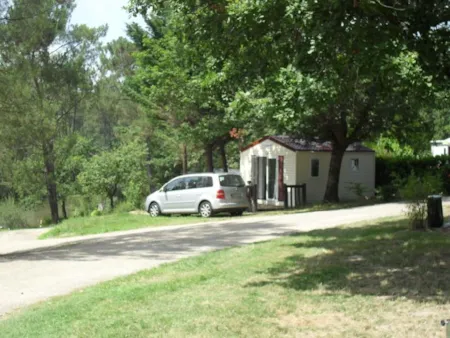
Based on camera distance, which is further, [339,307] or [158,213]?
[158,213]

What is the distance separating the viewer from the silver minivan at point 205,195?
22.0m

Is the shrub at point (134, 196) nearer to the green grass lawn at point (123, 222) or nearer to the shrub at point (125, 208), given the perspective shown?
the shrub at point (125, 208)

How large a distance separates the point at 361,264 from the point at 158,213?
15.9 m

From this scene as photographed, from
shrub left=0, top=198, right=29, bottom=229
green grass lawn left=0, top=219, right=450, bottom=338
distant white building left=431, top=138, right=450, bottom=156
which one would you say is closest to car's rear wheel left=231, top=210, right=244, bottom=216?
green grass lawn left=0, top=219, right=450, bottom=338

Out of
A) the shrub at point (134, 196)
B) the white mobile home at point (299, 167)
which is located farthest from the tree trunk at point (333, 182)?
the shrub at point (134, 196)

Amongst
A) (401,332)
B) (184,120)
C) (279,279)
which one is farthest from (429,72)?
(184,120)

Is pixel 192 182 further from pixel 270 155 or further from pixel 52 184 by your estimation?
pixel 52 184

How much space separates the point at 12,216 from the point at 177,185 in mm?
19427

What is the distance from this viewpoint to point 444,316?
6008 millimetres

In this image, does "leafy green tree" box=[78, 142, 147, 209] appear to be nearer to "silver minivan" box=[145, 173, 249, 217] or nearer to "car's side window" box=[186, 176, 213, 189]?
"silver minivan" box=[145, 173, 249, 217]

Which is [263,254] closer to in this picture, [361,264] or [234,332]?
[361,264]

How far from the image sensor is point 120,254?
1301 centimetres

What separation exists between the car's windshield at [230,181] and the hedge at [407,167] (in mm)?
7053

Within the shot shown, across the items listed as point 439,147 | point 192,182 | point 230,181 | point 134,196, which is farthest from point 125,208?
point 439,147
